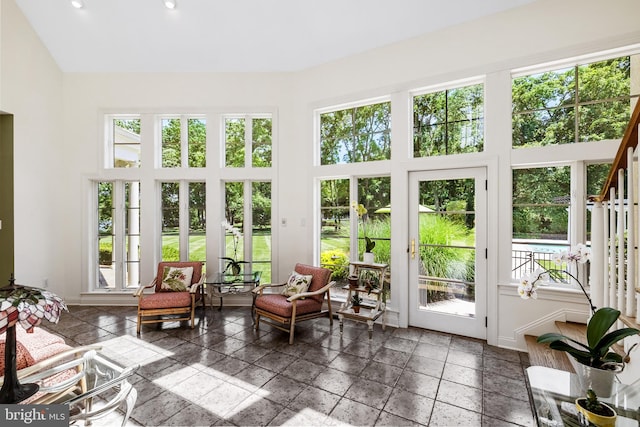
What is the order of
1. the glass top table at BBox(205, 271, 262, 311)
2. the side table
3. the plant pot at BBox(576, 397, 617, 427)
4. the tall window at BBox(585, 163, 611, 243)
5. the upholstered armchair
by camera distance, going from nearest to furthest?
the plant pot at BBox(576, 397, 617, 427) → the tall window at BBox(585, 163, 611, 243) → the upholstered armchair → the side table → the glass top table at BBox(205, 271, 262, 311)

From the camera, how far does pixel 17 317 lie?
1.48m

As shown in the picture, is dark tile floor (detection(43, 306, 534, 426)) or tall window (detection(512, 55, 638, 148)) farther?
tall window (detection(512, 55, 638, 148))

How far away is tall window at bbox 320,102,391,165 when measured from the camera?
420 cm

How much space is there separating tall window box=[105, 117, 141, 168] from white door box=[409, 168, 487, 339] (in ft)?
15.0

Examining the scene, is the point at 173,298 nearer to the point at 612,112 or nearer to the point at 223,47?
the point at 223,47

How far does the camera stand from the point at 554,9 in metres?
3.11

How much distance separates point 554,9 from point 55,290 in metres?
7.70

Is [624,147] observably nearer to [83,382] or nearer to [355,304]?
[355,304]

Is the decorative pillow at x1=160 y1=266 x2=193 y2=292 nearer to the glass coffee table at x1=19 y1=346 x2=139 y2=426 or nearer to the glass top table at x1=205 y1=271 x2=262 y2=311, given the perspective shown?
the glass top table at x1=205 y1=271 x2=262 y2=311

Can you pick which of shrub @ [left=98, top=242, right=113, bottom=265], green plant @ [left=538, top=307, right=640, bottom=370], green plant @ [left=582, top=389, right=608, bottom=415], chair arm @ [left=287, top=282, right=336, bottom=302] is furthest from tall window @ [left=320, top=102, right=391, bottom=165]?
shrub @ [left=98, top=242, right=113, bottom=265]

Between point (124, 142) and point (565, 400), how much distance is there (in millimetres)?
6146

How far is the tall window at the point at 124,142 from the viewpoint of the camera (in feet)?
16.4

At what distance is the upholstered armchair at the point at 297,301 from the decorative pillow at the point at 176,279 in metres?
1.11

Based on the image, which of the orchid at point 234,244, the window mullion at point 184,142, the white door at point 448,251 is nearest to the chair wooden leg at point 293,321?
the orchid at point 234,244
